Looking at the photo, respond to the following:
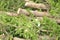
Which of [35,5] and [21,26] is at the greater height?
[35,5]

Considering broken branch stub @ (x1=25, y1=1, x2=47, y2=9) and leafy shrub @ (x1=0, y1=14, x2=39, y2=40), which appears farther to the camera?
broken branch stub @ (x1=25, y1=1, x2=47, y2=9)

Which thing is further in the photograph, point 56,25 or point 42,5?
point 42,5

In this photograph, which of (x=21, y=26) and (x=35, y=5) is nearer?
(x=21, y=26)

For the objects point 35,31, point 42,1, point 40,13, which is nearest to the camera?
point 35,31

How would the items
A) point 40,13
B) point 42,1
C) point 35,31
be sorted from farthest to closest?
point 42,1 → point 40,13 → point 35,31

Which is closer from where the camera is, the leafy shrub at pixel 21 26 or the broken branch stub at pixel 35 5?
the leafy shrub at pixel 21 26

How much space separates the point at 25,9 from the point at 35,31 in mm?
496

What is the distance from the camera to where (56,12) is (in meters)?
3.34

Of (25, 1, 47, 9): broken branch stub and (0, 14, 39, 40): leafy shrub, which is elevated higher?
(25, 1, 47, 9): broken branch stub

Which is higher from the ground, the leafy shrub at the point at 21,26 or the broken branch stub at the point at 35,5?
the broken branch stub at the point at 35,5

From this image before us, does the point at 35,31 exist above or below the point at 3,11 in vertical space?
below

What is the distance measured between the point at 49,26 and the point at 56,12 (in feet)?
1.14

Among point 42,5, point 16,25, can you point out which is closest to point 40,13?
point 42,5

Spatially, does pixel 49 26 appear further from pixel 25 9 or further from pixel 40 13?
pixel 25 9
